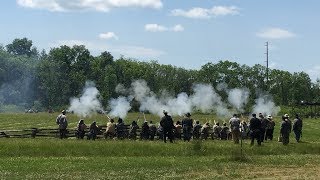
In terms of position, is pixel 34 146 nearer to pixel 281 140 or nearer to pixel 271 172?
pixel 271 172

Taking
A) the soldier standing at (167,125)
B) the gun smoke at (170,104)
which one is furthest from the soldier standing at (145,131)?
the gun smoke at (170,104)

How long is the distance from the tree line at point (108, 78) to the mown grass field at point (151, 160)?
189 ft

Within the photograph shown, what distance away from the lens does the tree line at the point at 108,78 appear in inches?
4050

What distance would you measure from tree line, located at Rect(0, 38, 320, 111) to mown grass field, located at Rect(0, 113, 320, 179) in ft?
189

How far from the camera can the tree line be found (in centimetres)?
10288

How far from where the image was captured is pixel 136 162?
86.4 ft

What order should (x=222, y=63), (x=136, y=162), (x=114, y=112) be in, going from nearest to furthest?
(x=136, y=162)
(x=114, y=112)
(x=222, y=63)

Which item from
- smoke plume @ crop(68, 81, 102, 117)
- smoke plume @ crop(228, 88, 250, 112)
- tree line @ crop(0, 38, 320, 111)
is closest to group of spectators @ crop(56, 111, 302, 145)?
smoke plume @ crop(228, 88, 250, 112)

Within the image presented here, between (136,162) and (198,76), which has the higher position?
(198,76)

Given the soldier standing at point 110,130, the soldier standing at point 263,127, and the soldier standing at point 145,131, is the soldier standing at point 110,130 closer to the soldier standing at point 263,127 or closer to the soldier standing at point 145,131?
the soldier standing at point 145,131

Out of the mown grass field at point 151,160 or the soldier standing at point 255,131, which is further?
the soldier standing at point 255,131

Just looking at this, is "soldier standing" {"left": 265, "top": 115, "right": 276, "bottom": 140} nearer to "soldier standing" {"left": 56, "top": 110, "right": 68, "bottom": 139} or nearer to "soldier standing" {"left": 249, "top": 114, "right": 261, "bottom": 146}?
"soldier standing" {"left": 249, "top": 114, "right": 261, "bottom": 146}

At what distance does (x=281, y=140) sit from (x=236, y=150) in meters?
9.05

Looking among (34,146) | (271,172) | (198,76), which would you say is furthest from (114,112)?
(198,76)
